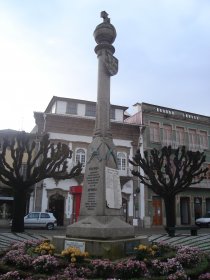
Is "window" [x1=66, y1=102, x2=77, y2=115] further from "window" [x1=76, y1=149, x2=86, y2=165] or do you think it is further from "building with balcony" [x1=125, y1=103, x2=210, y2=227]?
"building with balcony" [x1=125, y1=103, x2=210, y2=227]

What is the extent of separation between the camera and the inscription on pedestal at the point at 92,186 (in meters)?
8.10

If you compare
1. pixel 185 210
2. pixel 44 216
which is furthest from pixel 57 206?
pixel 185 210

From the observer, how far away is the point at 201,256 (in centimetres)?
706

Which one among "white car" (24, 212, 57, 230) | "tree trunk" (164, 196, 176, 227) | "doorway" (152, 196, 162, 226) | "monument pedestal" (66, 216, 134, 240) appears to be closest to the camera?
"monument pedestal" (66, 216, 134, 240)

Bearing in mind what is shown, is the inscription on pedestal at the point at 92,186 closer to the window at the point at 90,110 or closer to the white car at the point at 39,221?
the white car at the point at 39,221

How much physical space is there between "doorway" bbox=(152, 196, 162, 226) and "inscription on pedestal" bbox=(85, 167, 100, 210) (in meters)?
22.3

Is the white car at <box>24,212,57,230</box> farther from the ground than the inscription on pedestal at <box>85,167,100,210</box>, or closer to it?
closer to it

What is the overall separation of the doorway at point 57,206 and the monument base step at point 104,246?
1946cm

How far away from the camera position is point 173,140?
32.5 m

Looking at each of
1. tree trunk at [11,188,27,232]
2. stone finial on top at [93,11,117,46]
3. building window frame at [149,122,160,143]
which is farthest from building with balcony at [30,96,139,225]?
stone finial on top at [93,11,117,46]

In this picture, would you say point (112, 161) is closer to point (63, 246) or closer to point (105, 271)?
point (63, 246)

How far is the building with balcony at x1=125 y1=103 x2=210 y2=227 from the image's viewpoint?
29.7 m

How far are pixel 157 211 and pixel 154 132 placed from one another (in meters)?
8.00

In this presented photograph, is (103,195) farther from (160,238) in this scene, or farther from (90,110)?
(90,110)
